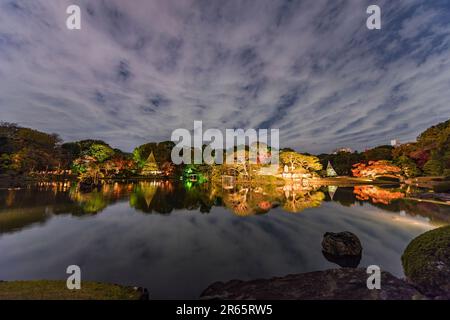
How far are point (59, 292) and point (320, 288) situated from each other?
495cm

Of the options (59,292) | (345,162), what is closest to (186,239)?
(59,292)

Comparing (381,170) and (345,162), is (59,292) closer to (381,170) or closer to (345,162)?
(381,170)

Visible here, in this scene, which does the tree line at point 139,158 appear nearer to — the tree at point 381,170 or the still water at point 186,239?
the tree at point 381,170

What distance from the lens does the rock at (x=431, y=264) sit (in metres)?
4.44

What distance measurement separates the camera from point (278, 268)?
638 centimetres

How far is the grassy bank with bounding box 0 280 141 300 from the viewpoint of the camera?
3.72 m

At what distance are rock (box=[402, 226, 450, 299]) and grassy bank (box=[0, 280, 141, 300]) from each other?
595 centimetres

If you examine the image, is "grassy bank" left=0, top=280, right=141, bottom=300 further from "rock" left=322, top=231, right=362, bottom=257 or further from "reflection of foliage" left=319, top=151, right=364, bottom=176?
"reflection of foliage" left=319, top=151, right=364, bottom=176

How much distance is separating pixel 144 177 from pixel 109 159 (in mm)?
8053

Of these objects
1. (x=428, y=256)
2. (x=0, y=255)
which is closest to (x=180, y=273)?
(x=0, y=255)

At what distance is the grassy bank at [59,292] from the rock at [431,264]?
5950 millimetres

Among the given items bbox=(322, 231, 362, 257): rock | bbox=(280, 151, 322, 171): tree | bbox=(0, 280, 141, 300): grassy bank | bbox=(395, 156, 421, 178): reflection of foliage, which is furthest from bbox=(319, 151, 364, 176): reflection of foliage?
bbox=(0, 280, 141, 300): grassy bank

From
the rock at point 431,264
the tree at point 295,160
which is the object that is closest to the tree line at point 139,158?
the tree at point 295,160
